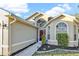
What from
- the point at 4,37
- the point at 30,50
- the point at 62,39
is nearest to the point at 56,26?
the point at 62,39

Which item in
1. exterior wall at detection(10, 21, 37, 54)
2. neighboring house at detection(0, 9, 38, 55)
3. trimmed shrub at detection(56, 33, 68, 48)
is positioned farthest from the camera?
trimmed shrub at detection(56, 33, 68, 48)

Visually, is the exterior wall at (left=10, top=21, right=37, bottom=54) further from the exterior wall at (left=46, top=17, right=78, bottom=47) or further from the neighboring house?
the exterior wall at (left=46, top=17, right=78, bottom=47)

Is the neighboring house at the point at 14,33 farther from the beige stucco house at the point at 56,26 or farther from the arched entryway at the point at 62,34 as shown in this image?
the arched entryway at the point at 62,34

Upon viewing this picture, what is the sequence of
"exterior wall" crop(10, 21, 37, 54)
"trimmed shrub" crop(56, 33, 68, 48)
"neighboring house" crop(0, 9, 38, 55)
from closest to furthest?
"neighboring house" crop(0, 9, 38, 55) → "exterior wall" crop(10, 21, 37, 54) → "trimmed shrub" crop(56, 33, 68, 48)

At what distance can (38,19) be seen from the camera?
5.96 m

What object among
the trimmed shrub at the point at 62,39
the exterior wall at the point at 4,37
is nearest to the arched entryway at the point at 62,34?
the trimmed shrub at the point at 62,39

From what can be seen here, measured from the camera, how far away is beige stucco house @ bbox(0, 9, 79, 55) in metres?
5.62

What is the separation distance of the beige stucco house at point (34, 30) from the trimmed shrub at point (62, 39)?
0.27 ft

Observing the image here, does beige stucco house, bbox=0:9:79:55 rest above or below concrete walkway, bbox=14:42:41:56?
above

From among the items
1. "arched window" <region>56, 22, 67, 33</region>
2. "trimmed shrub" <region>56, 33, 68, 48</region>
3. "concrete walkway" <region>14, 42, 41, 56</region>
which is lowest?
"concrete walkway" <region>14, 42, 41, 56</region>

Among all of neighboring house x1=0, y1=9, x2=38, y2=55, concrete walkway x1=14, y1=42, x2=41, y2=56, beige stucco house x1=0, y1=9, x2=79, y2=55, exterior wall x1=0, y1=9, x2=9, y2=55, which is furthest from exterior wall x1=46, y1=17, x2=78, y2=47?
exterior wall x1=0, y1=9, x2=9, y2=55

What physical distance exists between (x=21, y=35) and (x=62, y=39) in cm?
113

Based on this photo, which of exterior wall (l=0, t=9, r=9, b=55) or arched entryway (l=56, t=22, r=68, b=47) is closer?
exterior wall (l=0, t=9, r=9, b=55)

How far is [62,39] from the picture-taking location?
235 inches
